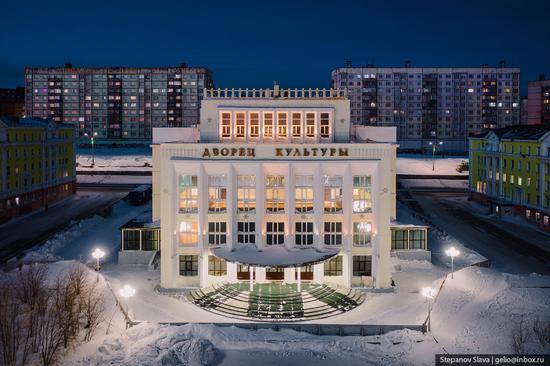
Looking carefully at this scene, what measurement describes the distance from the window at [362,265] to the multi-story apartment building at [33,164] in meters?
52.3

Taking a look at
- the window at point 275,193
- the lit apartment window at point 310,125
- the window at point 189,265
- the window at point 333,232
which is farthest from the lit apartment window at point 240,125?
the window at point 189,265

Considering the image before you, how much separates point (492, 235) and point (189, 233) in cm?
4220

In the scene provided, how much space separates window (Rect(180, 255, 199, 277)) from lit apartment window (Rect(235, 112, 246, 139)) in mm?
11963

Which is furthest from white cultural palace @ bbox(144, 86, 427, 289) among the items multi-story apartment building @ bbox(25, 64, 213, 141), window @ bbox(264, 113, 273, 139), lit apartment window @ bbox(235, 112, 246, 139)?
multi-story apartment building @ bbox(25, 64, 213, 141)

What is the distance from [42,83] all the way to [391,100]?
123858 mm

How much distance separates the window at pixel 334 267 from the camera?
48156mm

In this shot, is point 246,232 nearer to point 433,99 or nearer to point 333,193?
point 333,193

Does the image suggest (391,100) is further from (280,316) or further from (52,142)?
(280,316)

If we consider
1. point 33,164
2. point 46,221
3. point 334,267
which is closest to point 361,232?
point 334,267

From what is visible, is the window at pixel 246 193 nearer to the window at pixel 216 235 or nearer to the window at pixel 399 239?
the window at pixel 216 235

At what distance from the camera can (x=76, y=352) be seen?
34250mm

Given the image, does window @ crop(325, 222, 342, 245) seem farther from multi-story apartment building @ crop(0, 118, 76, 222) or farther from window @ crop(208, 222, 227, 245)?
multi-story apartment building @ crop(0, 118, 76, 222)

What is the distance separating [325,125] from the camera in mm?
51656

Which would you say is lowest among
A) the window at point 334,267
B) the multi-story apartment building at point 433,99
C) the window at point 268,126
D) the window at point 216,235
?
the window at point 334,267
